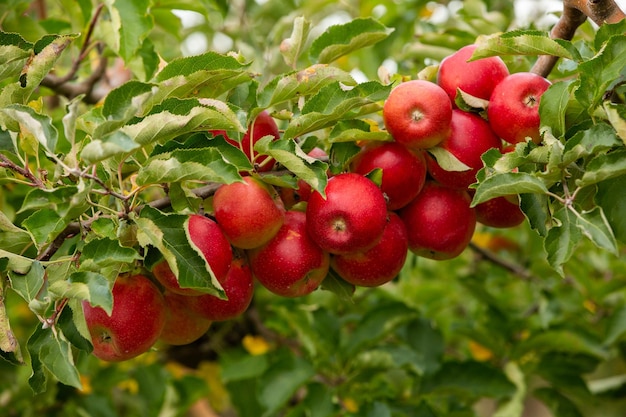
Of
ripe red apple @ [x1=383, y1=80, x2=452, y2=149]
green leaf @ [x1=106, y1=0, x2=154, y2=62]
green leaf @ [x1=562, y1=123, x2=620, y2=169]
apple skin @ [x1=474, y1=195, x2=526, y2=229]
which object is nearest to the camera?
green leaf @ [x1=562, y1=123, x2=620, y2=169]

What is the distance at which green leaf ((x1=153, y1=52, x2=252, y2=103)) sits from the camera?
0.96 meters

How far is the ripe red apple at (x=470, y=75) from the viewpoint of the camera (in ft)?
3.49

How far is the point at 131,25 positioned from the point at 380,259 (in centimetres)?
62

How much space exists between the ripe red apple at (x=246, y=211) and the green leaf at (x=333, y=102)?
93mm

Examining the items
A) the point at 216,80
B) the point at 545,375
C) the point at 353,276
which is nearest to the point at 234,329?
the point at 545,375

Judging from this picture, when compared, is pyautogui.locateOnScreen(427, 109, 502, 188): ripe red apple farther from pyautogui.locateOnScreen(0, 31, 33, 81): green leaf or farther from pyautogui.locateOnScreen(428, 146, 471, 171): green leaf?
pyautogui.locateOnScreen(0, 31, 33, 81): green leaf

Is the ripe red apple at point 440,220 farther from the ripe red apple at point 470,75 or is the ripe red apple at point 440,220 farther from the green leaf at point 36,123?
the green leaf at point 36,123

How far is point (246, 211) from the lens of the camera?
96cm

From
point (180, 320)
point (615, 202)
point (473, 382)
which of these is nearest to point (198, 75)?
point (180, 320)

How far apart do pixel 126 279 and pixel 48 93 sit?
0.79m

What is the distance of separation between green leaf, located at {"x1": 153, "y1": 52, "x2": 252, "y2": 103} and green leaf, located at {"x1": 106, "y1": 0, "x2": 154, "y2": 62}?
0.97 ft

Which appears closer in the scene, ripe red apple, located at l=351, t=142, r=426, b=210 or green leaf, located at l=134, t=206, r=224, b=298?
green leaf, located at l=134, t=206, r=224, b=298

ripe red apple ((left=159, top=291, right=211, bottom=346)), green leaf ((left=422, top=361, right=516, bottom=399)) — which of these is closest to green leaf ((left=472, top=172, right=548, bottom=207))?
ripe red apple ((left=159, top=291, right=211, bottom=346))

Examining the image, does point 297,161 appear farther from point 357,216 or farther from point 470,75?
point 470,75
